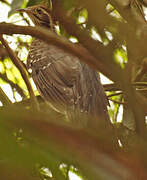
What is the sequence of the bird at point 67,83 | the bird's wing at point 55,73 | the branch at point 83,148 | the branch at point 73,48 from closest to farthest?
the branch at point 83,148
the branch at point 73,48
the bird at point 67,83
the bird's wing at point 55,73

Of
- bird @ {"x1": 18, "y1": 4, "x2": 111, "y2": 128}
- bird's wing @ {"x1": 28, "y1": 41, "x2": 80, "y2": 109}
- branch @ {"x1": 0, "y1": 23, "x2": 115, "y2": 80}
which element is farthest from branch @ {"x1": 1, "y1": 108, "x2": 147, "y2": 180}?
bird's wing @ {"x1": 28, "y1": 41, "x2": 80, "y2": 109}

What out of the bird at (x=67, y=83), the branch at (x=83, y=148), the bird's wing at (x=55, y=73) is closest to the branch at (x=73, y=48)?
the branch at (x=83, y=148)

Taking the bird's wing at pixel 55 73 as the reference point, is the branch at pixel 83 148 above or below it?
below

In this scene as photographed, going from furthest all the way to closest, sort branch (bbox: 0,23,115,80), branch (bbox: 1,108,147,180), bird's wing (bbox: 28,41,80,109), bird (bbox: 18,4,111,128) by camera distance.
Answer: bird's wing (bbox: 28,41,80,109) < bird (bbox: 18,4,111,128) < branch (bbox: 0,23,115,80) < branch (bbox: 1,108,147,180)

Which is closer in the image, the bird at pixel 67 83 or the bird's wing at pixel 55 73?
the bird at pixel 67 83

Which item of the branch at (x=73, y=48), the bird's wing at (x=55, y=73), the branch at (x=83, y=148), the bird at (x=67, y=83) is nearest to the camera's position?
the branch at (x=83, y=148)

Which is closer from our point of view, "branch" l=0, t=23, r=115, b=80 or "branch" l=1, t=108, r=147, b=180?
"branch" l=1, t=108, r=147, b=180

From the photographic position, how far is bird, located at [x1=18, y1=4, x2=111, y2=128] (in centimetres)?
253

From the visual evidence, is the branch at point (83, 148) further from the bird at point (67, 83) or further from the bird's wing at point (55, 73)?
the bird's wing at point (55, 73)

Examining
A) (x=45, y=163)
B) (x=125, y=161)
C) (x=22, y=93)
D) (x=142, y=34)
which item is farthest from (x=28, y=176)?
(x=22, y=93)

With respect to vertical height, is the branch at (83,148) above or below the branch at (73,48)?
below

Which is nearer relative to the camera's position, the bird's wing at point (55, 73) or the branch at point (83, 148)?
the branch at point (83, 148)

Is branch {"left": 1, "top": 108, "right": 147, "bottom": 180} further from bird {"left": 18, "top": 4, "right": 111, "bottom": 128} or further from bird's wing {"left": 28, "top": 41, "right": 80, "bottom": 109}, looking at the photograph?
bird's wing {"left": 28, "top": 41, "right": 80, "bottom": 109}

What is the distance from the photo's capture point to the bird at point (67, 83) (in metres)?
2.53
